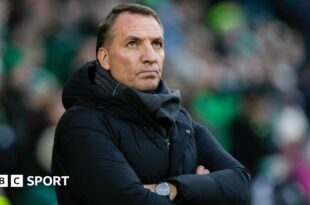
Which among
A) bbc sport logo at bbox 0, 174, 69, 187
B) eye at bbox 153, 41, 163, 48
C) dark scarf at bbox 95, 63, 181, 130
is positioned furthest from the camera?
bbc sport logo at bbox 0, 174, 69, 187

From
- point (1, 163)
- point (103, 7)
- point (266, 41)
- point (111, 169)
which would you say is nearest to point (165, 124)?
point (111, 169)

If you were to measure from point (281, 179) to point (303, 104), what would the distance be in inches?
25.2

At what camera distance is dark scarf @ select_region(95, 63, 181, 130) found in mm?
2258

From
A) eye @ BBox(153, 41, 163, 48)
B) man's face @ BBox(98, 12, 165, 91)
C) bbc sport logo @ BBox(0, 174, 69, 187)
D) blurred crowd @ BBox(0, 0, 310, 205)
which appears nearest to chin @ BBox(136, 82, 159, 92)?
man's face @ BBox(98, 12, 165, 91)

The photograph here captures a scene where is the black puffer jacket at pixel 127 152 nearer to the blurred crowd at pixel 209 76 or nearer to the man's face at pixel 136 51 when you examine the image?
the man's face at pixel 136 51

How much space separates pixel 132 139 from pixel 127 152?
5cm

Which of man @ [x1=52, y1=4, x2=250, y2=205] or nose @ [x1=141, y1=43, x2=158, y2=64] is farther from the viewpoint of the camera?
nose @ [x1=141, y1=43, x2=158, y2=64]

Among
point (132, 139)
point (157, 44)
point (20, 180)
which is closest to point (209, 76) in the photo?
point (20, 180)

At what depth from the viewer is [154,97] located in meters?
2.28

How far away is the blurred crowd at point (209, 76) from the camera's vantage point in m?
4.36

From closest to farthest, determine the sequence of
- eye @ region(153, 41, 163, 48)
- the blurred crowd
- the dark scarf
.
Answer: the dark scarf → eye @ region(153, 41, 163, 48) → the blurred crowd

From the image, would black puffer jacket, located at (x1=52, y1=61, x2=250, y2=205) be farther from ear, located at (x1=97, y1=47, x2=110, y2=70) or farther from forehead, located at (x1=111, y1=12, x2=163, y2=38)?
forehead, located at (x1=111, y1=12, x2=163, y2=38)

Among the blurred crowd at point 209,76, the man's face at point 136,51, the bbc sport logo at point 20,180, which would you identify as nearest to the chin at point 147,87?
the man's face at point 136,51

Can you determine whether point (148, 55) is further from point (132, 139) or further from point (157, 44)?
point (132, 139)
